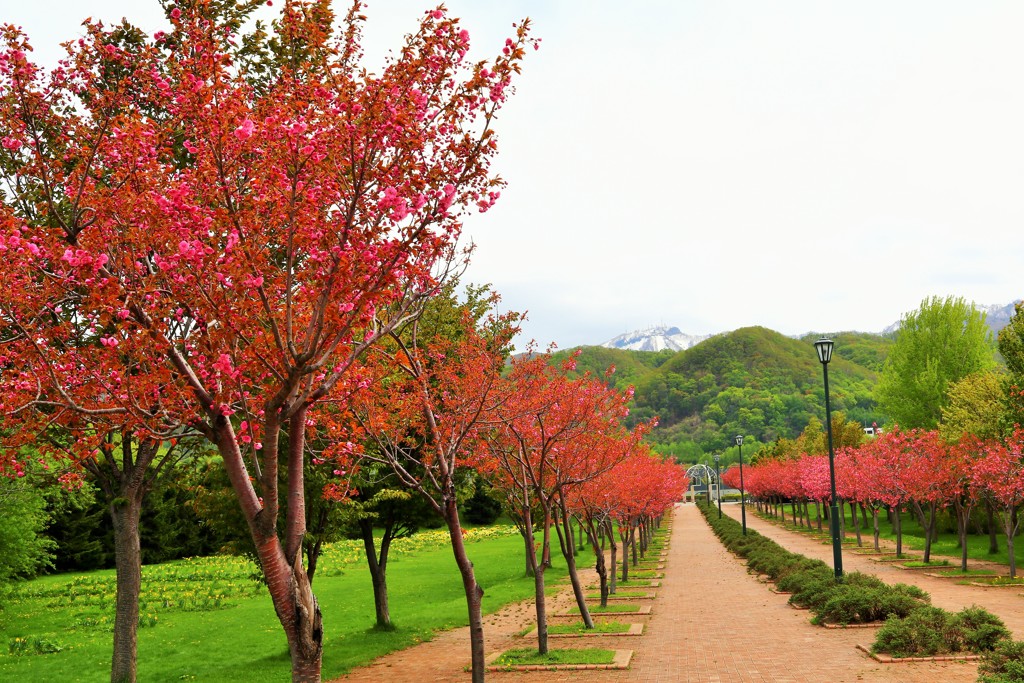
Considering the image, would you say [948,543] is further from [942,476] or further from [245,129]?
[245,129]

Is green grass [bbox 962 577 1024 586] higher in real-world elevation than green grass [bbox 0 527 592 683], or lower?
higher

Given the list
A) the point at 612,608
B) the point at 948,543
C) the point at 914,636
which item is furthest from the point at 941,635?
the point at 948,543

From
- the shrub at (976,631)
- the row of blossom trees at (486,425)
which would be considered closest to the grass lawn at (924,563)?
the row of blossom trees at (486,425)

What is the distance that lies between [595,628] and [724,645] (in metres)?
3.35

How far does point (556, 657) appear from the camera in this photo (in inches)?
570

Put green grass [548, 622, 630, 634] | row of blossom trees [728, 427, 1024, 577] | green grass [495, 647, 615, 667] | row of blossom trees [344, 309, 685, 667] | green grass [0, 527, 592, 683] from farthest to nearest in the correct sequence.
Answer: row of blossom trees [728, 427, 1024, 577] < green grass [0, 527, 592, 683] < green grass [548, 622, 630, 634] < green grass [495, 647, 615, 667] < row of blossom trees [344, 309, 685, 667]

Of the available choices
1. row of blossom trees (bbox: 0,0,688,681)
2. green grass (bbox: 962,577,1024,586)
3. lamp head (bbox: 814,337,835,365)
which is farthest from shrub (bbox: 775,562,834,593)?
row of blossom trees (bbox: 0,0,688,681)

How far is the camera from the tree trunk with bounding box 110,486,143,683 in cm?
1285

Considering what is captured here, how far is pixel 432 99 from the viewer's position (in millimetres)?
6770

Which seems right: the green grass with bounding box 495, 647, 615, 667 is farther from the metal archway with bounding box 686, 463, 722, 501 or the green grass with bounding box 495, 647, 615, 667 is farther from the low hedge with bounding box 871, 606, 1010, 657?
the metal archway with bounding box 686, 463, 722, 501

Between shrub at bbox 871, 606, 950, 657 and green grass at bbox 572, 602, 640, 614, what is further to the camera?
green grass at bbox 572, 602, 640, 614

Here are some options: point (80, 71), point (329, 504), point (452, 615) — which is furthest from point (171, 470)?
point (452, 615)

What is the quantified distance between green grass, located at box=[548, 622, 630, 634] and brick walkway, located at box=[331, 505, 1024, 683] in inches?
26.4

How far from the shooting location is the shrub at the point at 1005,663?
367 inches
